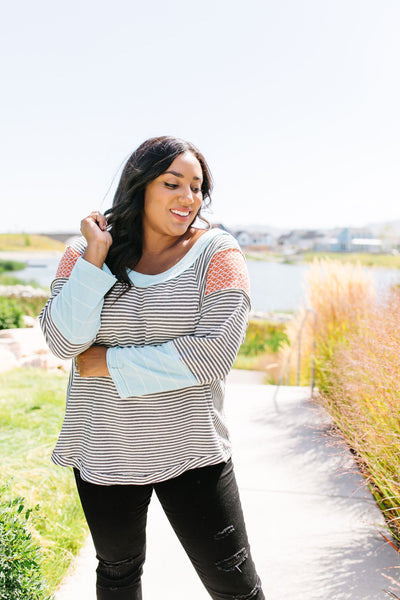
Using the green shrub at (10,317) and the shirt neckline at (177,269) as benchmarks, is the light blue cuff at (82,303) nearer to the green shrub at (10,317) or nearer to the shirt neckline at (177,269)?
the shirt neckline at (177,269)

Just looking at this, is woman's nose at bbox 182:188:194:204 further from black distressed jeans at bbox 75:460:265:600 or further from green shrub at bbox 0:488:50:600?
green shrub at bbox 0:488:50:600

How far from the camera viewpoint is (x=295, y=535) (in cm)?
245

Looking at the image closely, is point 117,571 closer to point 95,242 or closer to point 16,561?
point 16,561

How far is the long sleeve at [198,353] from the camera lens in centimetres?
132

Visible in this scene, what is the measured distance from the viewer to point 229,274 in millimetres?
1372

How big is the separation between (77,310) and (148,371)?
0.26 meters

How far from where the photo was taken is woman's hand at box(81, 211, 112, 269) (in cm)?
146

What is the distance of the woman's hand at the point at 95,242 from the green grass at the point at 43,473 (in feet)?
3.05

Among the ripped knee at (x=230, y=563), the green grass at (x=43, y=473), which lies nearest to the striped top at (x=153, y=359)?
the ripped knee at (x=230, y=563)

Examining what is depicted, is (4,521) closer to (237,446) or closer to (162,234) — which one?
(162,234)

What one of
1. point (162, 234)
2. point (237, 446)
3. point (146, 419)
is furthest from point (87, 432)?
point (237, 446)

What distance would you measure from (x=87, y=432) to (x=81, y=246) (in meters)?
0.56

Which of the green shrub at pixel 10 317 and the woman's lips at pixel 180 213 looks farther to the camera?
the green shrub at pixel 10 317

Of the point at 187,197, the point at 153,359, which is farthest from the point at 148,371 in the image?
the point at 187,197
